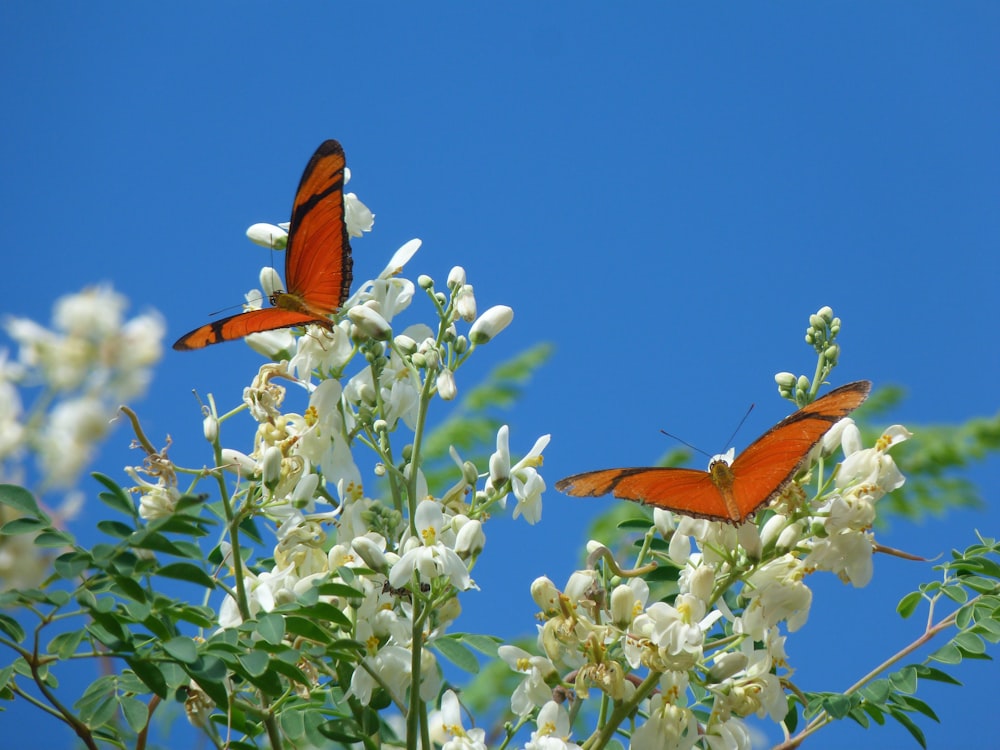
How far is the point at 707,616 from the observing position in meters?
1.30

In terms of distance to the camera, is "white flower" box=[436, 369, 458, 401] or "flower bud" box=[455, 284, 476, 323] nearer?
"white flower" box=[436, 369, 458, 401]

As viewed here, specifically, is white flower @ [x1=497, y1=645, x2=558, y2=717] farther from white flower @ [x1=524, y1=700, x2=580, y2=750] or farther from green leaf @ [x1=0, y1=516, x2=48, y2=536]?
green leaf @ [x1=0, y1=516, x2=48, y2=536]

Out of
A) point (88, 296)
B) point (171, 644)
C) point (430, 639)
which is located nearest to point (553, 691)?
point (430, 639)

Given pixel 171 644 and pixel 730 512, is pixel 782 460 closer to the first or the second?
pixel 730 512

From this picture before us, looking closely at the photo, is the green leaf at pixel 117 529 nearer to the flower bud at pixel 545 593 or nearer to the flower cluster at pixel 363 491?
the flower cluster at pixel 363 491

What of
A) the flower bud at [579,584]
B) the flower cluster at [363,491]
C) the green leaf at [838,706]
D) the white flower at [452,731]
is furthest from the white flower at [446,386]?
the green leaf at [838,706]

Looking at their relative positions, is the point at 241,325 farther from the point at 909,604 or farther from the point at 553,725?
the point at 909,604

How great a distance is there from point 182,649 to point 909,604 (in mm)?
998

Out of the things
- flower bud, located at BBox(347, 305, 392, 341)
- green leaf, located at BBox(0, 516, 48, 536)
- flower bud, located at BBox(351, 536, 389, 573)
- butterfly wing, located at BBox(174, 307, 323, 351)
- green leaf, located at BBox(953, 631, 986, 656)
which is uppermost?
butterfly wing, located at BBox(174, 307, 323, 351)

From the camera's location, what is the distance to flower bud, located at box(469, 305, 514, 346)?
4.64ft

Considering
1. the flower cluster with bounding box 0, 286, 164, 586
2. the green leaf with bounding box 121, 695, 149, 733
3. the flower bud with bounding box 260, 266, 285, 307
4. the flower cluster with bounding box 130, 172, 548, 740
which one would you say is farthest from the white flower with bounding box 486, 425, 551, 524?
the flower cluster with bounding box 0, 286, 164, 586

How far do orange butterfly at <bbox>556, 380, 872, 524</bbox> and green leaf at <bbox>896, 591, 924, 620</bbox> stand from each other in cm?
39

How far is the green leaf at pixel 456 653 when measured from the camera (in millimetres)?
1288

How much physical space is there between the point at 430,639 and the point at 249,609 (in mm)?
221
